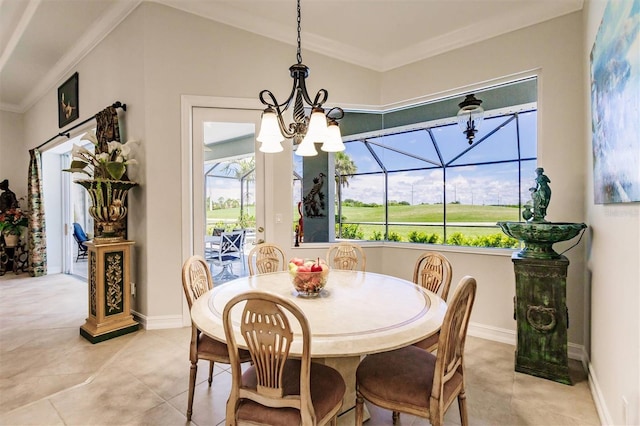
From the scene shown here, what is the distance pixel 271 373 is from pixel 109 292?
2.58 m

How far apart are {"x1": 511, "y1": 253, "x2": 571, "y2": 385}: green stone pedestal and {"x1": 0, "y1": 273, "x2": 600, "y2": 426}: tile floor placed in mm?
114

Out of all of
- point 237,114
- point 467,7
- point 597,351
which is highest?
point 467,7

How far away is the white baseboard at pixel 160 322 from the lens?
323 centimetres

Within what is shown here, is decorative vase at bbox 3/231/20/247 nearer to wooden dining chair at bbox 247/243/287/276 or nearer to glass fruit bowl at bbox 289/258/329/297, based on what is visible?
wooden dining chair at bbox 247/243/287/276

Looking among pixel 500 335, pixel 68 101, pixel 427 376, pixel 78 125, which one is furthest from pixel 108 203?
pixel 500 335

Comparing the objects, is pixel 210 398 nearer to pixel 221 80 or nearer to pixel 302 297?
pixel 302 297

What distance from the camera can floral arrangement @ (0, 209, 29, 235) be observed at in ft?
19.1

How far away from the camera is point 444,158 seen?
4008 millimetres

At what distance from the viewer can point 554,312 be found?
2.34 m

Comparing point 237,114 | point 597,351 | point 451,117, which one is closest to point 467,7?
point 451,117

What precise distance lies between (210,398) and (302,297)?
0.96 meters

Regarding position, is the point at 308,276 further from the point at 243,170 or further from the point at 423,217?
the point at 423,217

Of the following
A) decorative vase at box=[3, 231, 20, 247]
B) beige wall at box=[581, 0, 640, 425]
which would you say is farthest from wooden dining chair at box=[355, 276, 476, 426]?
decorative vase at box=[3, 231, 20, 247]

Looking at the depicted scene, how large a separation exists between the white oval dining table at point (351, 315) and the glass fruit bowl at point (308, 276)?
0.05m
